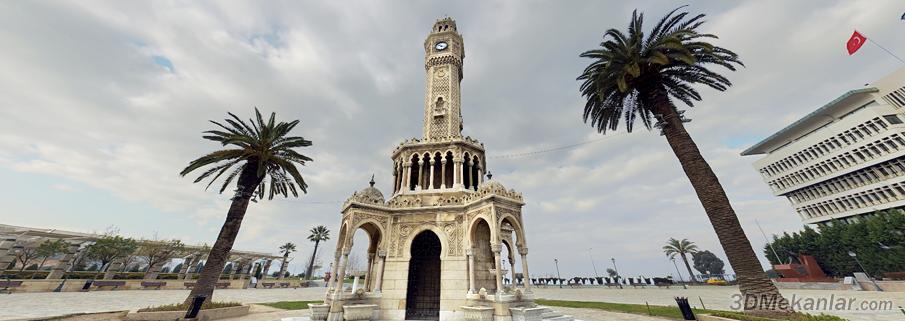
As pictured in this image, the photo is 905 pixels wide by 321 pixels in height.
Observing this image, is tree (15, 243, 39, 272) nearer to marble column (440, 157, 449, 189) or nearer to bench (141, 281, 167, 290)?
bench (141, 281, 167, 290)

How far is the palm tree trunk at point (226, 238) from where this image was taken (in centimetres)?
1873

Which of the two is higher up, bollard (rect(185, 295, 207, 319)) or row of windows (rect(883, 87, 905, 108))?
row of windows (rect(883, 87, 905, 108))

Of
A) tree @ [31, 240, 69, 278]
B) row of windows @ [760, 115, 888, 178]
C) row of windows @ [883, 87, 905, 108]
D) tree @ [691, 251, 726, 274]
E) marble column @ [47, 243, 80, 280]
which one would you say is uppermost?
row of windows @ [883, 87, 905, 108]

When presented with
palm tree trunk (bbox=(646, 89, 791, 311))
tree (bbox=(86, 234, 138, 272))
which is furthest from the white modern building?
tree (bbox=(86, 234, 138, 272))

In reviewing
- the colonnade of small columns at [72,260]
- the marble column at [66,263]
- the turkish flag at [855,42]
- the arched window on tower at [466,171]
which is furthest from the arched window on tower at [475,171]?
the marble column at [66,263]

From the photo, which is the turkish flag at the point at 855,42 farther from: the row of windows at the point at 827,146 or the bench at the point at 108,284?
the bench at the point at 108,284

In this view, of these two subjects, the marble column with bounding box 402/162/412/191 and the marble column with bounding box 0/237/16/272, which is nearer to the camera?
the marble column with bounding box 402/162/412/191

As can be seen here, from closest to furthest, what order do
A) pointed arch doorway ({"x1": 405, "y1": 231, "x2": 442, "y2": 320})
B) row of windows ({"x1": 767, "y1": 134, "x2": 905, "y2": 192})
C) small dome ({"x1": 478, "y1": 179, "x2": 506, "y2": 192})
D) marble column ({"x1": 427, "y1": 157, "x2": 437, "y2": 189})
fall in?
small dome ({"x1": 478, "y1": 179, "x2": 506, "y2": 192}), pointed arch doorway ({"x1": 405, "y1": 231, "x2": 442, "y2": 320}), marble column ({"x1": 427, "y1": 157, "x2": 437, "y2": 189}), row of windows ({"x1": 767, "y1": 134, "x2": 905, "y2": 192})

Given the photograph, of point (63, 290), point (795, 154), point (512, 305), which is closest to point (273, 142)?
point (512, 305)

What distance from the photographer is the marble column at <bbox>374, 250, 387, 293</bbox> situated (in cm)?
1772

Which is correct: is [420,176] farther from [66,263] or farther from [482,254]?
[66,263]

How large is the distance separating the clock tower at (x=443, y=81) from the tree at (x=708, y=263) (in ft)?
406

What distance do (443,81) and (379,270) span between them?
47.4 feet

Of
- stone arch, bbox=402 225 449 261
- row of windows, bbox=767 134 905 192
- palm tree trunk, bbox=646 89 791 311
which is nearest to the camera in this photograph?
palm tree trunk, bbox=646 89 791 311
